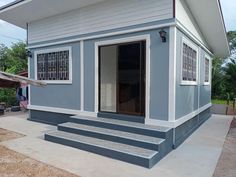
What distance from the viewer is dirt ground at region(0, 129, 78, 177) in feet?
14.0

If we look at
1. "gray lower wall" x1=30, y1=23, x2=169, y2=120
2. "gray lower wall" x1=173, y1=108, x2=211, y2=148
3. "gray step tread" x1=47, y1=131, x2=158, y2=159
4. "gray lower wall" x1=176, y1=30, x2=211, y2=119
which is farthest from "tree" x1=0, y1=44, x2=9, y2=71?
"gray lower wall" x1=173, y1=108, x2=211, y2=148

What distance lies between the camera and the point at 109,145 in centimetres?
552

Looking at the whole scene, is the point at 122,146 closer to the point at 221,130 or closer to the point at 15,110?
the point at 221,130

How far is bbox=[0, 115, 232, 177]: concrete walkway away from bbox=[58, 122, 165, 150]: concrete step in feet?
1.50

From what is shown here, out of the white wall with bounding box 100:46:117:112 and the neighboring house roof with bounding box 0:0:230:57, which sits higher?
the neighboring house roof with bounding box 0:0:230:57

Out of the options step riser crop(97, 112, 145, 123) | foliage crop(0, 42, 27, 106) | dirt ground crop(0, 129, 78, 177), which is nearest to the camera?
dirt ground crop(0, 129, 78, 177)

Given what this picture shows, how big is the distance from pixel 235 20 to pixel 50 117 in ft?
105

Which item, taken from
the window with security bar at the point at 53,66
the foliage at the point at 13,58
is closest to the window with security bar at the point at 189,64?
the window with security bar at the point at 53,66

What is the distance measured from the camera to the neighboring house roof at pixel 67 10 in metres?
7.39

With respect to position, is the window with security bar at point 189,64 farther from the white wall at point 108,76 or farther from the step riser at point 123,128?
the white wall at point 108,76

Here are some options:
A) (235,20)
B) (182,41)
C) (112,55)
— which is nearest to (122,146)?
(182,41)

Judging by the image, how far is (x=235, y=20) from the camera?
32.0 meters

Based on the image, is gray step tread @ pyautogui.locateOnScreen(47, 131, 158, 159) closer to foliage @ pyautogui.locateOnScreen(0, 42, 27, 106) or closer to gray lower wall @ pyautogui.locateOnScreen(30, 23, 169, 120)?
gray lower wall @ pyautogui.locateOnScreen(30, 23, 169, 120)

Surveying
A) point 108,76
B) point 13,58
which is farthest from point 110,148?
point 13,58
